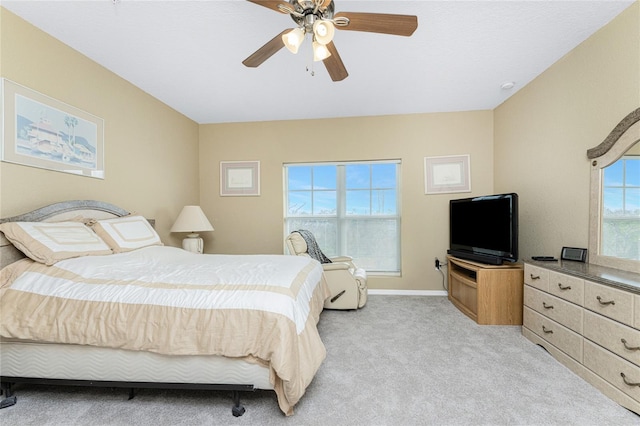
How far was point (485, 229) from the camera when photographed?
3.01m

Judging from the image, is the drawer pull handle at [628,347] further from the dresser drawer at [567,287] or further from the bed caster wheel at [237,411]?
the bed caster wheel at [237,411]

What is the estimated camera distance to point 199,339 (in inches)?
57.2

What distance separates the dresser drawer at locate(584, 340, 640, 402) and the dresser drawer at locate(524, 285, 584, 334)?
0.49 feet

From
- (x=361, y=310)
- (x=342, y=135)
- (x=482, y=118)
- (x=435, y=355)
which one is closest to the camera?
(x=435, y=355)

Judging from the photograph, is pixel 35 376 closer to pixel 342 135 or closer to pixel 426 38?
pixel 426 38

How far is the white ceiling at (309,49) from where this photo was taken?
6.23 ft

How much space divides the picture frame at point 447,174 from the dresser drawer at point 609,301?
7.00 ft

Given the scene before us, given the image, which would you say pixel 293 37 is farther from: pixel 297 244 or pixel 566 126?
pixel 566 126

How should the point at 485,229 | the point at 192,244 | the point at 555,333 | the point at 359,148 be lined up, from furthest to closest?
1. the point at 359,148
2. the point at 192,244
3. the point at 485,229
4. the point at 555,333

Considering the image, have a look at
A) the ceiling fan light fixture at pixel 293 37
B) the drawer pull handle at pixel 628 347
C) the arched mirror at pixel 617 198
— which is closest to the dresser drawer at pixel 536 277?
the arched mirror at pixel 617 198

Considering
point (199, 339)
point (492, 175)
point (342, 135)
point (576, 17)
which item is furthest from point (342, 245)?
point (576, 17)

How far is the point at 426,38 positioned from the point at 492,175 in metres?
2.34

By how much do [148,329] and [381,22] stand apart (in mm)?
2118

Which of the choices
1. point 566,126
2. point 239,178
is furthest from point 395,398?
point 239,178
